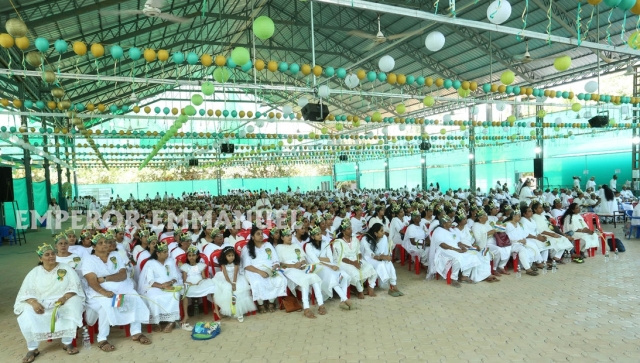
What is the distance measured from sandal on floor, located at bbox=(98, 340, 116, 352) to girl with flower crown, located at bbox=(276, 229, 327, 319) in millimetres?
1934

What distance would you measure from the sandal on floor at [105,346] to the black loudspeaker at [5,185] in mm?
7681

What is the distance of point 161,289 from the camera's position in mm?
4262

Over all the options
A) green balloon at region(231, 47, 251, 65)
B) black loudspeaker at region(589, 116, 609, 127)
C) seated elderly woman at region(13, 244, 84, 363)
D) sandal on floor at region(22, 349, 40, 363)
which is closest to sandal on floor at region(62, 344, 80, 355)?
seated elderly woman at region(13, 244, 84, 363)

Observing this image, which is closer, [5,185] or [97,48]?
[97,48]

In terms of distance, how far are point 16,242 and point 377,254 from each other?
450 inches

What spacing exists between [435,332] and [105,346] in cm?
320

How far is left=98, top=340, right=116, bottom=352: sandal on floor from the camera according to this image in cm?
376

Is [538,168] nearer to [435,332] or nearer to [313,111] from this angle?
[313,111]

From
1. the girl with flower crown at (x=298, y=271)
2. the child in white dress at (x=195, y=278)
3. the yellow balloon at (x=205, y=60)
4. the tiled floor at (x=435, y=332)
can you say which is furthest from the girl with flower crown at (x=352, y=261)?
the yellow balloon at (x=205, y=60)

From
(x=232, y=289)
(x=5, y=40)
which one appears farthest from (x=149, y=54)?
(x=232, y=289)

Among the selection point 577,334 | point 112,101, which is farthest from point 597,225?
point 112,101

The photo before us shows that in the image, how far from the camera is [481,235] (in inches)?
237

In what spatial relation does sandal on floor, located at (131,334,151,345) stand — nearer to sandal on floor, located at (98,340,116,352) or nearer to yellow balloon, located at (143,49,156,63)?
sandal on floor, located at (98,340,116,352)

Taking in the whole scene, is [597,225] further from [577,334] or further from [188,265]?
[188,265]
